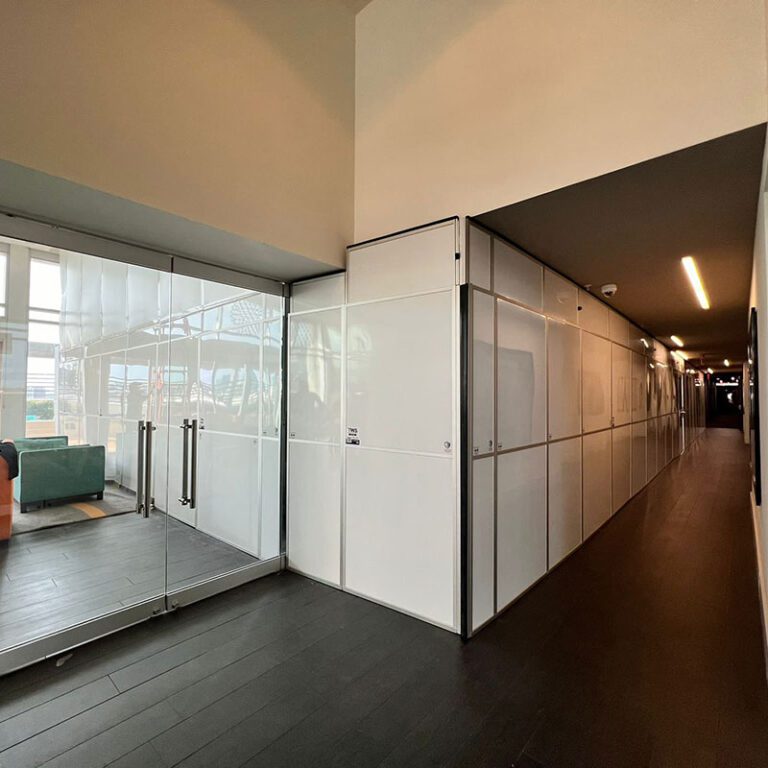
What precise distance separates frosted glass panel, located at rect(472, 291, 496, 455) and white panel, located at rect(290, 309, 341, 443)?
120 centimetres

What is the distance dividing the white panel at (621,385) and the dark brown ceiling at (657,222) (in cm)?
101

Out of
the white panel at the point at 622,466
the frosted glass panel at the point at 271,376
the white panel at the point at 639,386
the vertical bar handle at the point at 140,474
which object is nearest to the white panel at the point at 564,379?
the white panel at the point at 622,466

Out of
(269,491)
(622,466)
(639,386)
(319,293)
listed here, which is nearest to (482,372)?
(319,293)

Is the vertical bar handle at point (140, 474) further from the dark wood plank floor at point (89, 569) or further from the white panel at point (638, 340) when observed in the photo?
the white panel at point (638, 340)

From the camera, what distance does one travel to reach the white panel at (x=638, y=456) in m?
6.89

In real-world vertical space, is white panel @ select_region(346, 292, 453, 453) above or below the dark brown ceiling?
below

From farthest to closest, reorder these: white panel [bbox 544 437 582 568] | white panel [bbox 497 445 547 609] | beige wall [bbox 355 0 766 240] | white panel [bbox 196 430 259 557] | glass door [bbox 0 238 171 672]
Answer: white panel [bbox 544 437 582 568] < white panel [bbox 196 430 259 557] < white panel [bbox 497 445 547 609] < glass door [bbox 0 238 171 672] < beige wall [bbox 355 0 766 240]

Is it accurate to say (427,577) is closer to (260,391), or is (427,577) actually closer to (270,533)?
(270,533)

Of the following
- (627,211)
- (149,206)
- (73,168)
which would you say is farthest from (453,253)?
(73,168)

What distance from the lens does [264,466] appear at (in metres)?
4.18

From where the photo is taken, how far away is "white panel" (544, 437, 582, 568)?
161 inches

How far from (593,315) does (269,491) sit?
13.8 feet

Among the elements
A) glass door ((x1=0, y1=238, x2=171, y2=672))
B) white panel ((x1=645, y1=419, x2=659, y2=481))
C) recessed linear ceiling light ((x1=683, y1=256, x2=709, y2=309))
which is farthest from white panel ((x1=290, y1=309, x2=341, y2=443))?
white panel ((x1=645, y1=419, x2=659, y2=481))

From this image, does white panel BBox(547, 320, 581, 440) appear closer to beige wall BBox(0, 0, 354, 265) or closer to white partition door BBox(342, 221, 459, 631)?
white partition door BBox(342, 221, 459, 631)
